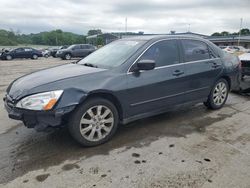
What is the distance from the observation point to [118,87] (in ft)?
12.3

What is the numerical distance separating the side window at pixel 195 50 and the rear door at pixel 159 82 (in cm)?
24

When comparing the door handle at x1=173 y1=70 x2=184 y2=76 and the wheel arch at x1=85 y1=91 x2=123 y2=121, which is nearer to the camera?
the wheel arch at x1=85 y1=91 x2=123 y2=121

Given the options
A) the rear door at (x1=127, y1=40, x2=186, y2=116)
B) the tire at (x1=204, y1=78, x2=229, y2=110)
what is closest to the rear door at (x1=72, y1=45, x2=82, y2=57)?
the tire at (x1=204, y1=78, x2=229, y2=110)

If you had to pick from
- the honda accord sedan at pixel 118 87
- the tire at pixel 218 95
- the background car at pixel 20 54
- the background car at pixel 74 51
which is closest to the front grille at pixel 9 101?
the honda accord sedan at pixel 118 87

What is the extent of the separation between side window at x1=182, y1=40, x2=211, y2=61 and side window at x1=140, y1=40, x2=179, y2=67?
0.26 meters

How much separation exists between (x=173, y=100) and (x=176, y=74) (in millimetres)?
467

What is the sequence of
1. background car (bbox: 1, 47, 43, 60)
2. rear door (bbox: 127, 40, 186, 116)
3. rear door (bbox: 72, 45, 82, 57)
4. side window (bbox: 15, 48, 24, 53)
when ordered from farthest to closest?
1. side window (bbox: 15, 48, 24, 53)
2. background car (bbox: 1, 47, 43, 60)
3. rear door (bbox: 72, 45, 82, 57)
4. rear door (bbox: 127, 40, 186, 116)

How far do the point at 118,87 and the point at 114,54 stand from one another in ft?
2.93

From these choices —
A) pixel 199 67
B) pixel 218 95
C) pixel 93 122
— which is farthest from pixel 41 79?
pixel 218 95

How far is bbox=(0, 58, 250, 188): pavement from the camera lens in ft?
9.24

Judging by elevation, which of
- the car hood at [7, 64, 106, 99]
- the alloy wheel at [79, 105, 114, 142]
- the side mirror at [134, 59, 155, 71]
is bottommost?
the alloy wheel at [79, 105, 114, 142]

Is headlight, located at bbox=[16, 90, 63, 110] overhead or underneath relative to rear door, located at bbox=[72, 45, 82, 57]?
underneath

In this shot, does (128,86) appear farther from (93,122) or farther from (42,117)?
(42,117)

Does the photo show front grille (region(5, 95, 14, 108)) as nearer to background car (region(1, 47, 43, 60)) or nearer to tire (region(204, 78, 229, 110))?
tire (region(204, 78, 229, 110))
